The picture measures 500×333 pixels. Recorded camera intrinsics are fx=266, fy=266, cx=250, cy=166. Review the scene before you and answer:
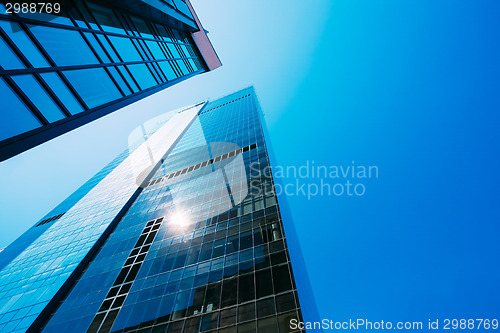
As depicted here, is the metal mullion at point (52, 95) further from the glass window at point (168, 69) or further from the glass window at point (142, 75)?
the glass window at point (168, 69)

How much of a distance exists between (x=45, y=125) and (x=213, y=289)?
14.1m

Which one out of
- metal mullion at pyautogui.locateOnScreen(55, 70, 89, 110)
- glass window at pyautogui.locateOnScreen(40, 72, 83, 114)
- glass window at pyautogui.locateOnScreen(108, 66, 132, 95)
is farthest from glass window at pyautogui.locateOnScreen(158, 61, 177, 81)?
glass window at pyautogui.locateOnScreen(40, 72, 83, 114)

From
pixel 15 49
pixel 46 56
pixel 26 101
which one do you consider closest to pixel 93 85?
pixel 46 56

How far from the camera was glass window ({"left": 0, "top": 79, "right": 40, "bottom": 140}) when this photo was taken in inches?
296

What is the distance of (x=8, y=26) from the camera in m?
8.48

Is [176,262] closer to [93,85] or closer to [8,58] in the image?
[93,85]

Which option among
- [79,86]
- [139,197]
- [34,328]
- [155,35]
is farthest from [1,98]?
[139,197]

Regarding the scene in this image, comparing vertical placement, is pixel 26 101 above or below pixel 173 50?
below

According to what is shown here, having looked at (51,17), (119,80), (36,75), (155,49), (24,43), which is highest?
(155,49)

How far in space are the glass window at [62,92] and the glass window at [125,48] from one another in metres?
5.99

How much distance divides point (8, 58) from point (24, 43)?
1.25 meters

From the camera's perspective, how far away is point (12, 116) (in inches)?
309

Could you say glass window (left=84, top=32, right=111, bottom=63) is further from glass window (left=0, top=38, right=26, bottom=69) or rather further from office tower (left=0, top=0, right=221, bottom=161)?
glass window (left=0, top=38, right=26, bottom=69)

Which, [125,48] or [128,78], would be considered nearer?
[128,78]
